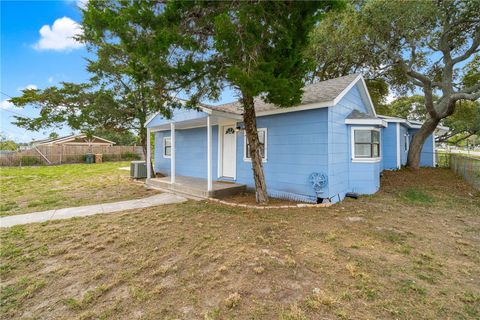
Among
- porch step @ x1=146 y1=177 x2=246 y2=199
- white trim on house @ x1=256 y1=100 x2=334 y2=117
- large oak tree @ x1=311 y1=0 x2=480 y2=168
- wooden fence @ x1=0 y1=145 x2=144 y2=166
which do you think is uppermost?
large oak tree @ x1=311 y1=0 x2=480 y2=168

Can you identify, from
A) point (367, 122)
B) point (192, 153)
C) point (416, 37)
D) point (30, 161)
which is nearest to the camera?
point (367, 122)

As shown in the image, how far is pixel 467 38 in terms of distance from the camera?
10062mm

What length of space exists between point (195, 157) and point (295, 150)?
497cm

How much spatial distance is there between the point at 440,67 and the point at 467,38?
202 cm

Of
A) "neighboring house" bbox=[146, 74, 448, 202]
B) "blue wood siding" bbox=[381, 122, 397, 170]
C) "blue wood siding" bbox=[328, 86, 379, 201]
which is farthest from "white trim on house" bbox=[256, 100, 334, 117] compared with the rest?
"blue wood siding" bbox=[381, 122, 397, 170]

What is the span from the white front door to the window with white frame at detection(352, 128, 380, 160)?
414cm

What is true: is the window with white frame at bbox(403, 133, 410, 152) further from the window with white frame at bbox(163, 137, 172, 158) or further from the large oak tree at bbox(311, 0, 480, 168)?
the window with white frame at bbox(163, 137, 172, 158)

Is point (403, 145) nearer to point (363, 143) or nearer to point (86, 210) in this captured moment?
point (363, 143)

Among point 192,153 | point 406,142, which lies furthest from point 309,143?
point 406,142

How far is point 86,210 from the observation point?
596cm

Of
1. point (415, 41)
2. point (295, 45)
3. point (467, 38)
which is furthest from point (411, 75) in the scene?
point (295, 45)

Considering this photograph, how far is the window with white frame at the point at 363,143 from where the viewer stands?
23.8ft

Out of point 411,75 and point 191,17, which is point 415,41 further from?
point 191,17

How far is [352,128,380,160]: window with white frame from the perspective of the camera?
7.25 meters
